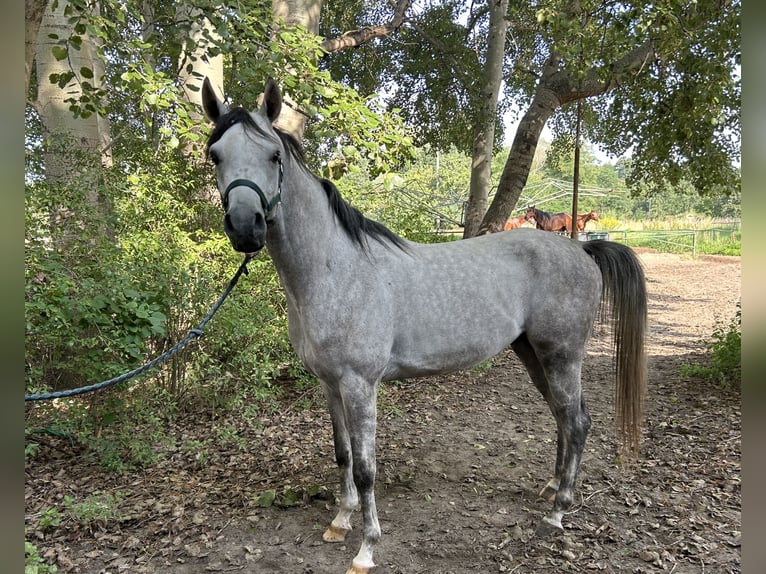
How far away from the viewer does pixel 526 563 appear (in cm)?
240

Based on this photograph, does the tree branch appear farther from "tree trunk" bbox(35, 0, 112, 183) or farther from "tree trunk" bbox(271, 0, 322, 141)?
"tree trunk" bbox(35, 0, 112, 183)

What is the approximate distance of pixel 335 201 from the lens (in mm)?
2406

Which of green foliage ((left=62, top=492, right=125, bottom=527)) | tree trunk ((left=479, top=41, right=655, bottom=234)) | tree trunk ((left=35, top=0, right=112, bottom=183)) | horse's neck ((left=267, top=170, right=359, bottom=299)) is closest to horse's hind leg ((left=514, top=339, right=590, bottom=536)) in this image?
horse's neck ((left=267, top=170, right=359, bottom=299))

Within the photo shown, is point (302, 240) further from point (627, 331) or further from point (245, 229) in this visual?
point (627, 331)

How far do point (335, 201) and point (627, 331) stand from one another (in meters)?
2.04

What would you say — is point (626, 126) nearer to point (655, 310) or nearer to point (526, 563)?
point (655, 310)

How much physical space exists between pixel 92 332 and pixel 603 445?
404 cm

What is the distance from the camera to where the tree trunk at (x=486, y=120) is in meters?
7.11

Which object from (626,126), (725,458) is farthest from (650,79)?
(725,458)

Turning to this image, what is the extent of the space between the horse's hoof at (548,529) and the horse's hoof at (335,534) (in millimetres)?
1120

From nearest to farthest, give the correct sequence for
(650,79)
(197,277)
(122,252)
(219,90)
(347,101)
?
→ 1. (347,101)
2. (122,252)
3. (197,277)
4. (219,90)
5. (650,79)

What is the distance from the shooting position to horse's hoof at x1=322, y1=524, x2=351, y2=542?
2572mm

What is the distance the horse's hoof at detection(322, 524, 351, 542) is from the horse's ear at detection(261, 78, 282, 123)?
2.25 m

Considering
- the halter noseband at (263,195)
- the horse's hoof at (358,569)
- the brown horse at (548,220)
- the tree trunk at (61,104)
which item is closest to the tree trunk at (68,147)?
the tree trunk at (61,104)
